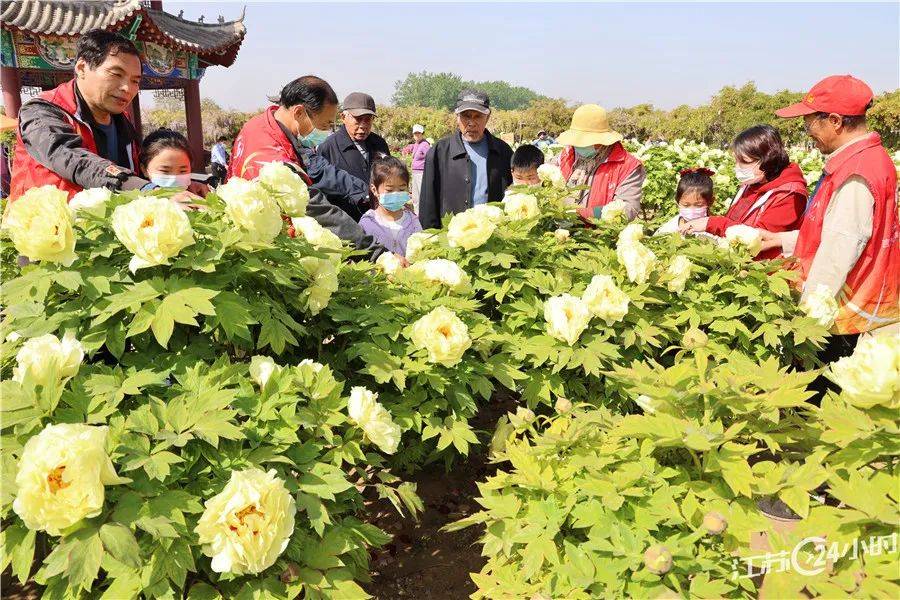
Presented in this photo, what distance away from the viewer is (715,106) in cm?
2798

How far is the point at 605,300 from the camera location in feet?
7.07

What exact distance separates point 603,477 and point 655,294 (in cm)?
124

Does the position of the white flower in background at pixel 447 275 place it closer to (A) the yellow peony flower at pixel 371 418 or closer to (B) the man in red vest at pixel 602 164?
(A) the yellow peony flower at pixel 371 418

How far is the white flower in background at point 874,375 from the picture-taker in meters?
1.21

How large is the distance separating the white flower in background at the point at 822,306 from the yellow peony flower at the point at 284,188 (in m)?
2.04

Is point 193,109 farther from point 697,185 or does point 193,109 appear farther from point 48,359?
point 48,359

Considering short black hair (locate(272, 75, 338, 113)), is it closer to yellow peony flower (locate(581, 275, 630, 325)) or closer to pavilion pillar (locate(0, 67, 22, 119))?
yellow peony flower (locate(581, 275, 630, 325))

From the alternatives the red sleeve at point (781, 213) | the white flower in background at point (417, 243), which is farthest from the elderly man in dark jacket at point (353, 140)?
the red sleeve at point (781, 213)

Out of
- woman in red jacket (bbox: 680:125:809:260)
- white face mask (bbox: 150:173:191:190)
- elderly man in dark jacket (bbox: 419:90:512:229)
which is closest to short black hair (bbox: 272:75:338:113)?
white face mask (bbox: 150:173:191:190)

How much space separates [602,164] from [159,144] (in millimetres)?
2878

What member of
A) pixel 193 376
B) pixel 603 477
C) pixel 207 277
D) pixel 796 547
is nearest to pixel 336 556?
pixel 193 376

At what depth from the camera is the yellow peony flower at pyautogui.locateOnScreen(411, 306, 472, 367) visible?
73.9 inches

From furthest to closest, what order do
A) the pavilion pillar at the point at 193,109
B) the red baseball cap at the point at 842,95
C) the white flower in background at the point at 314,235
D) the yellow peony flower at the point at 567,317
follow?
1. the pavilion pillar at the point at 193,109
2. the red baseball cap at the point at 842,95
3. the yellow peony flower at the point at 567,317
4. the white flower in background at the point at 314,235

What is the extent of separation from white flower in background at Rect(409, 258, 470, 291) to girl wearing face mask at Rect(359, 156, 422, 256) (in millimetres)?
1278
